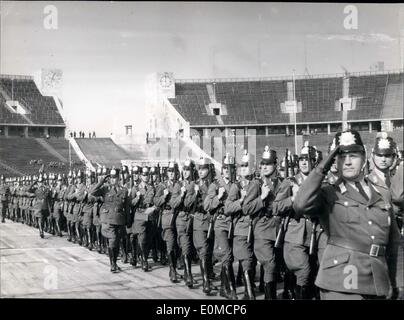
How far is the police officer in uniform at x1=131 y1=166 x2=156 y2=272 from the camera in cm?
1098

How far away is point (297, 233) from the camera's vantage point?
675cm

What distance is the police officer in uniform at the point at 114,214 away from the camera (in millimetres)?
10656

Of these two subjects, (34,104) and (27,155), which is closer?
(27,155)

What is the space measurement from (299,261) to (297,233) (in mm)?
372

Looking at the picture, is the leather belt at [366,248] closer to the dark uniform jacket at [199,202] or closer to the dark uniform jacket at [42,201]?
the dark uniform jacket at [199,202]

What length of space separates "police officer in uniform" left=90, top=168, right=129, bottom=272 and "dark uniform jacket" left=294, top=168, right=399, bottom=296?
6.90 meters

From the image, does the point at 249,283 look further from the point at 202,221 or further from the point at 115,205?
the point at 115,205

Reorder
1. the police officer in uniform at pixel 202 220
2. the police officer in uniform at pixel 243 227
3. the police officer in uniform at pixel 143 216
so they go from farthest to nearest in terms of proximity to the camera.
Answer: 1. the police officer in uniform at pixel 143 216
2. the police officer in uniform at pixel 202 220
3. the police officer in uniform at pixel 243 227

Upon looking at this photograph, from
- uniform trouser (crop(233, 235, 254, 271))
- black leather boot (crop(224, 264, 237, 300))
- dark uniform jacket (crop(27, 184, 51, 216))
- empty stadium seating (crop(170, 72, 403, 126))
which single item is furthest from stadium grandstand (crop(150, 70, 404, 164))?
uniform trouser (crop(233, 235, 254, 271))

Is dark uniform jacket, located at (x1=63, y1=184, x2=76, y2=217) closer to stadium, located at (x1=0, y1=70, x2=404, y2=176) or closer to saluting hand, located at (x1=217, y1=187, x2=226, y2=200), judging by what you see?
saluting hand, located at (x1=217, y1=187, x2=226, y2=200)

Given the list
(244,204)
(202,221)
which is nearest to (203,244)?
(202,221)

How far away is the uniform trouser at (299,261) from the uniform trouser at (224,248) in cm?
130

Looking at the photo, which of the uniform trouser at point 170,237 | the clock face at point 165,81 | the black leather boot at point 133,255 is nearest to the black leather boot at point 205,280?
the uniform trouser at point 170,237
